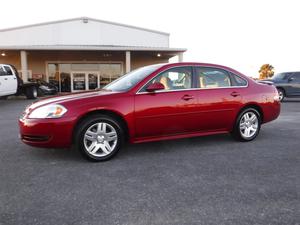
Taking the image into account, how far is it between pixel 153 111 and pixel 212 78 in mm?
1416

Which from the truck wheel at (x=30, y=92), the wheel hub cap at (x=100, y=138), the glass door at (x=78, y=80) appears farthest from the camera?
the glass door at (x=78, y=80)

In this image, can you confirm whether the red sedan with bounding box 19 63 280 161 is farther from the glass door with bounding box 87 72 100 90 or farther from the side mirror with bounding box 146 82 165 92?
the glass door with bounding box 87 72 100 90

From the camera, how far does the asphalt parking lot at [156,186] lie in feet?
8.27

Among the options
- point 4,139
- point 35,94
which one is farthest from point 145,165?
point 35,94

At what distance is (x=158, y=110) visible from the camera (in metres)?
4.40

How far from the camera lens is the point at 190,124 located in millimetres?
4699

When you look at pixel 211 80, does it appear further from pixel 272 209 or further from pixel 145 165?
pixel 272 209

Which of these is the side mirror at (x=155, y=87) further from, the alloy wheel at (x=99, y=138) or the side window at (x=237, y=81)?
the side window at (x=237, y=81)

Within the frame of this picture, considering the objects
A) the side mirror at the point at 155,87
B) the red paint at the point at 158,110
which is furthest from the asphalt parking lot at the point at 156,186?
the side mirror at the point at 155,87

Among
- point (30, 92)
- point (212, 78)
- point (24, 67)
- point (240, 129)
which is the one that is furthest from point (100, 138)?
point (24, 67)

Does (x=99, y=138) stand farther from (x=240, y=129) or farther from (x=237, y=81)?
(x=237, y=81)

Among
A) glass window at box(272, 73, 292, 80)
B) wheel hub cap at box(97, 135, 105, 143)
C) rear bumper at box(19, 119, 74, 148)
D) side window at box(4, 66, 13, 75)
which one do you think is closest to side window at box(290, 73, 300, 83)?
glass window at box(272, 73, 292, 80)

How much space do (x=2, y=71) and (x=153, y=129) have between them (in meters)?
11.6

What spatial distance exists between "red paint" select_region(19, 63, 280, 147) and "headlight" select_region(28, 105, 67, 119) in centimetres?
6
